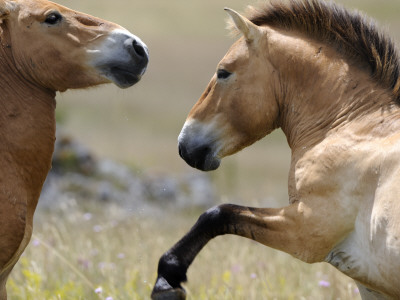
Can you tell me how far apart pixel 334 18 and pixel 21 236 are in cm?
271

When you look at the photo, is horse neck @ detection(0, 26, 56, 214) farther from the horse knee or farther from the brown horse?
the horse knee

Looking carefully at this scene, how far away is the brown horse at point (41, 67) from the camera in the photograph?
14.5 feet

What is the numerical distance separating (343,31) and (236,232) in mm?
1659

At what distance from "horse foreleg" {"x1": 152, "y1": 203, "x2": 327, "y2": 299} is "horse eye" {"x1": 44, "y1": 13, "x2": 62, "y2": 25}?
5.68ft

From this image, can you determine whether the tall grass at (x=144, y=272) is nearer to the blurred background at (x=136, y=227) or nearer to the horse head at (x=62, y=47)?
the blurred background at (x=136, y=227)

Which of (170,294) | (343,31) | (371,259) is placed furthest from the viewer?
(343,31)

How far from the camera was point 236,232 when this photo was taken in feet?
14.7

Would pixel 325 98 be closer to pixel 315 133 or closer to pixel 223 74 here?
pixel 315 133

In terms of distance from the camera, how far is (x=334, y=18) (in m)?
4.77

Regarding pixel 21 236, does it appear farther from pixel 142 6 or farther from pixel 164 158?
pixel 142 6

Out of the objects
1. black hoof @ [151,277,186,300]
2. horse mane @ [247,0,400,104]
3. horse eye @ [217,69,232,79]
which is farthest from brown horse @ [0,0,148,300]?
horse mane @ [247,0,400,104]

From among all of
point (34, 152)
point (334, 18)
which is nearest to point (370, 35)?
point (334, 18)

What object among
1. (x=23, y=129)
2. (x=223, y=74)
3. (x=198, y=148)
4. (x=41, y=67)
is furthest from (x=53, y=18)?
(x=198, y=148)

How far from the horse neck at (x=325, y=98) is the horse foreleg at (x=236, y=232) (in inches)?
22.5
